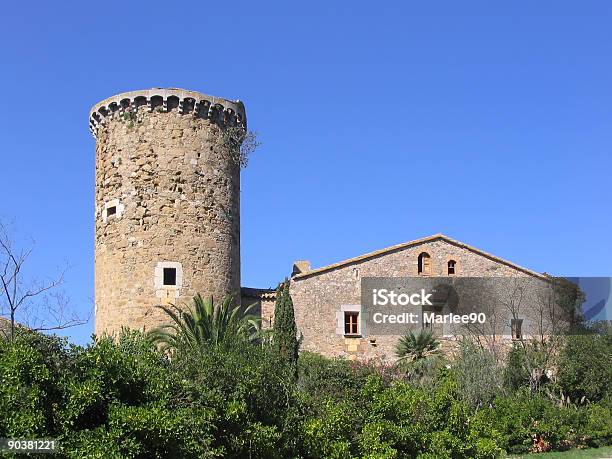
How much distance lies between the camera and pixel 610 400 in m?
27.1

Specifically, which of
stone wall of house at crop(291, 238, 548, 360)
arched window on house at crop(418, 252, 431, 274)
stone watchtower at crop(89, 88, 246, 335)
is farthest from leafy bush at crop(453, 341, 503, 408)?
stone watchtower at crop(89, 88, 246, 335)

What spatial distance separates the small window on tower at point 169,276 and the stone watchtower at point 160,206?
3cm

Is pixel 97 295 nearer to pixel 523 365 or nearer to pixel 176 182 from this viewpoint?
pixel 176 182

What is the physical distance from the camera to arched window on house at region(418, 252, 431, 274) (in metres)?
30.7

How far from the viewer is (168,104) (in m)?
24.2

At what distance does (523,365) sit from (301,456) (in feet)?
54.8

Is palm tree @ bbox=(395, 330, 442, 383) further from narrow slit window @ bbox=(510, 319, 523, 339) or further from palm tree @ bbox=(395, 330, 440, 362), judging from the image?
narrow slit window @ bbox=(510, 319, 523, 339)

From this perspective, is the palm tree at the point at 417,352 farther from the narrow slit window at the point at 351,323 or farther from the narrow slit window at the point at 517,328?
the narrow slit window at the point at 517,328

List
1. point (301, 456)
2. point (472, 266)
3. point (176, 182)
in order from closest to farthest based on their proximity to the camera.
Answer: point (301, 456)
point (176, 182)
point (472, 266)

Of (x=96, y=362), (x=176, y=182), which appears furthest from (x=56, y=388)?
(x=176, y=182)

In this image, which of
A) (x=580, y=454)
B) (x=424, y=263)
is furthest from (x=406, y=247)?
(x=580, y=454)

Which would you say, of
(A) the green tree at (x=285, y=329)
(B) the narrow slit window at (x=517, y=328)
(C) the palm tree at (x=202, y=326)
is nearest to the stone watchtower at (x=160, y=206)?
(C) the palm tree at (x=202, y=326)

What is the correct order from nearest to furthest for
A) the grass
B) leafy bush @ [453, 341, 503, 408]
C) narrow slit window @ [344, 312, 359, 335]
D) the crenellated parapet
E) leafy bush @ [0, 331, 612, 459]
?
leafy bush @ [0, 331, 612, 459] → the grass → the crenellated parapet → leafy bush @ [453, 341, 503, 408] → narrow slit window @ [344, 312, 359, 335]

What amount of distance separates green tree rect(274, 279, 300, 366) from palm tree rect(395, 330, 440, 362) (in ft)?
19.2
